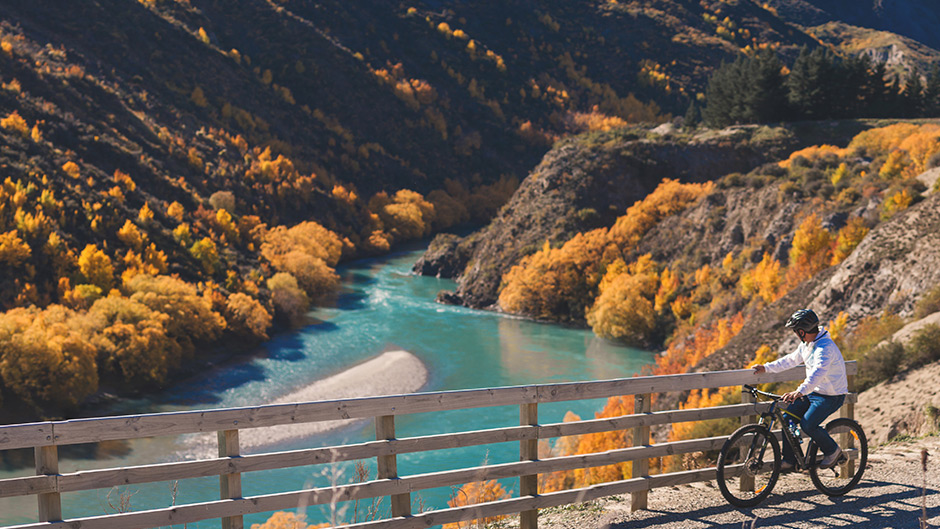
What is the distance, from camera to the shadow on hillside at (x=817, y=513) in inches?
353

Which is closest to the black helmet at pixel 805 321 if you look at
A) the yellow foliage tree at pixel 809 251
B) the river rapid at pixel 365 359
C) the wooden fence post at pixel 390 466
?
the wooden fence post at pixel 390 466

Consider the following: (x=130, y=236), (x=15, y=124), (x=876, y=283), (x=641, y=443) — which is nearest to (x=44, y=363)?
(x=130, y=236)

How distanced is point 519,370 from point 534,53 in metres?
112

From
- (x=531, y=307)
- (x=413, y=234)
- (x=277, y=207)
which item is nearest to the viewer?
(x=531, y=307)

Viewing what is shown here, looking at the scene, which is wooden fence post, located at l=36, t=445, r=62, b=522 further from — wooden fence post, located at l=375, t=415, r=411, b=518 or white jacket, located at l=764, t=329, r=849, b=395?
white jacket, located at l=764, t=329, r=849, b=395

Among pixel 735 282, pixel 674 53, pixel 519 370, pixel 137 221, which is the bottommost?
pixel 519 370

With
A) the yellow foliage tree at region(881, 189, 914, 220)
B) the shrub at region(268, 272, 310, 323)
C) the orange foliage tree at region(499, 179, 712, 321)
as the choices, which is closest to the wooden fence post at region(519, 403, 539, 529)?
the yellow foliage tree at region(881, 189, 914, 220)

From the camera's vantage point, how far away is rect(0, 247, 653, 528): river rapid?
27.2 m

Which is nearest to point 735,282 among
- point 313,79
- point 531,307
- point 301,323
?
point 531,307

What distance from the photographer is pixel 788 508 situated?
31.3 ft

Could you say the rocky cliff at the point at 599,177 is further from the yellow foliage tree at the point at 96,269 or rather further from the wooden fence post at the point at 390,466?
the wooden fence post at the point at 390,466

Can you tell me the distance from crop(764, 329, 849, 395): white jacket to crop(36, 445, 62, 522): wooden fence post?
7651 mm

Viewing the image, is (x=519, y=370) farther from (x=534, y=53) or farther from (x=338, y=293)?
(x=534, y=53)

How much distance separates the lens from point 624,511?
382 inches
